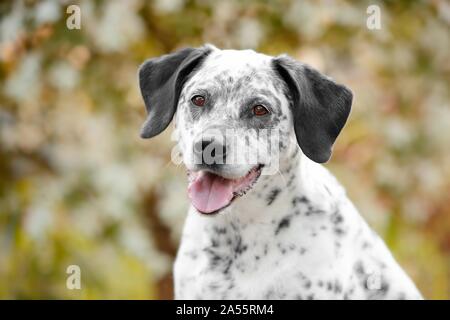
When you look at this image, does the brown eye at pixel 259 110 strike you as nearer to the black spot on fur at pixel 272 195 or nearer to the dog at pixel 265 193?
the dog at pixel 265 193

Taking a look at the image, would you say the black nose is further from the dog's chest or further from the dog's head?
the dog's chest

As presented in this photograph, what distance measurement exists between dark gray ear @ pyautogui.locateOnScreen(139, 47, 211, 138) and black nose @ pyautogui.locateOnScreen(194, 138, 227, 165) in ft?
1.43

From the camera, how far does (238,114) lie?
3662 mm

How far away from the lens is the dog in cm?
366

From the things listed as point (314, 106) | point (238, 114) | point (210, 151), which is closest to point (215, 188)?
point (210, 151)

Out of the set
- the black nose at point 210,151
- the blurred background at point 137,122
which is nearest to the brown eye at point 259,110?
the black nose at point 210,151

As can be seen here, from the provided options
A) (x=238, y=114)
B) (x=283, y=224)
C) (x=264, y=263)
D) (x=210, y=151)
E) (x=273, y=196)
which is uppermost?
(x=238, y=114)

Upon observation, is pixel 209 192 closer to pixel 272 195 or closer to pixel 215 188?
pixel 215 188

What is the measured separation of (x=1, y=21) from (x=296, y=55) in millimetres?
2452

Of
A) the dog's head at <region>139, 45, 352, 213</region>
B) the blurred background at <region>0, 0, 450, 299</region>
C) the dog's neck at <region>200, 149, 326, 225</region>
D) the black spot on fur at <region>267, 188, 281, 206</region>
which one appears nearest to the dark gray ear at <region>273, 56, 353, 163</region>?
the dog's head at <region>139, 45, 352, 213</region>

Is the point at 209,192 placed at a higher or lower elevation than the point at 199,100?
lower

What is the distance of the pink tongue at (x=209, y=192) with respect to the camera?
11.8ft

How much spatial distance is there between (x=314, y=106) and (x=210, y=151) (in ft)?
1.94
